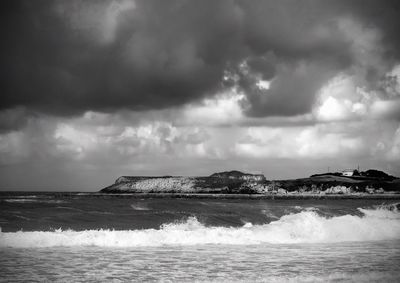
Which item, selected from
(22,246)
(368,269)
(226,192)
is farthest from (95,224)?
(226,192)

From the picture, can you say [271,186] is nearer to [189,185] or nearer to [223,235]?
[189,185]

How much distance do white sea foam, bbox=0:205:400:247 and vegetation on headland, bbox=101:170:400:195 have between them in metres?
135

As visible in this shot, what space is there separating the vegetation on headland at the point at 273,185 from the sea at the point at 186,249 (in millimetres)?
135675

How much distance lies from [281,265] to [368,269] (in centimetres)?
302

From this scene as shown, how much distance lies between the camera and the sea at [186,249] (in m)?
15.6

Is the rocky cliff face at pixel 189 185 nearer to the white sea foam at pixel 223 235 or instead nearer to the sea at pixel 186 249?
the sea at pixel 186 249

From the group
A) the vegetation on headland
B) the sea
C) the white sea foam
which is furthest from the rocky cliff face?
the white sea foam

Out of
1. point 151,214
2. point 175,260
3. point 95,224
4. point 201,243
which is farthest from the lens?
point 151,214

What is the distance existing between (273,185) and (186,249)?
15963cm

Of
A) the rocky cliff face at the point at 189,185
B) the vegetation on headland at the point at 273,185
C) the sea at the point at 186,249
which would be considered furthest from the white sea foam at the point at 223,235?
the rocky cliff face at the point at 189,185

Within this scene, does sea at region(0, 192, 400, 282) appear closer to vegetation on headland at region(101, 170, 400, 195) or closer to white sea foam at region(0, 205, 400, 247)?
white sea foam at region(0, 205, 400, 247)

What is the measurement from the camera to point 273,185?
179 m

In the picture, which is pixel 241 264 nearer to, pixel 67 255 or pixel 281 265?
pixel 281 265

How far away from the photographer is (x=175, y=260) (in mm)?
18688
